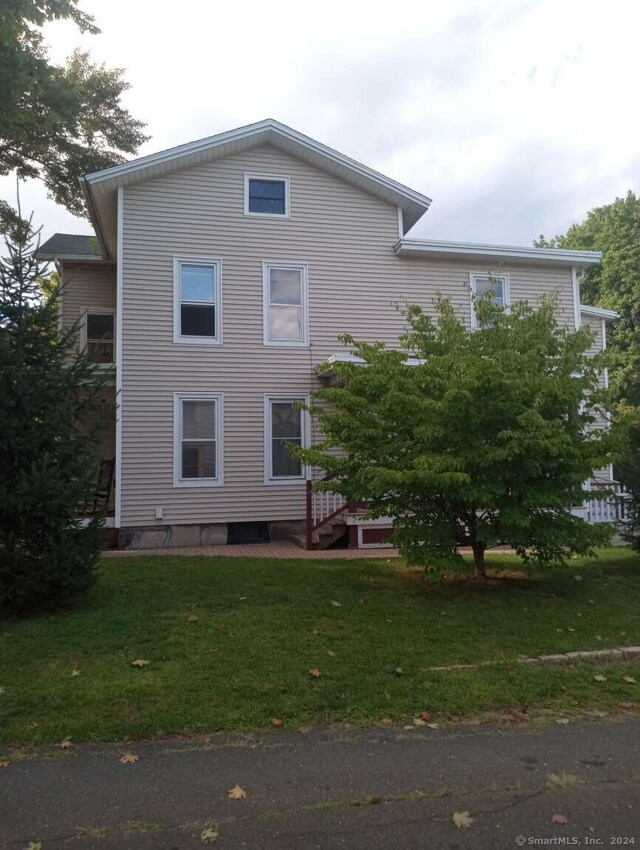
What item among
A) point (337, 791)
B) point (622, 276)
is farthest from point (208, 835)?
point (622, 276)

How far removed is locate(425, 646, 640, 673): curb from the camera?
→ 572 cm

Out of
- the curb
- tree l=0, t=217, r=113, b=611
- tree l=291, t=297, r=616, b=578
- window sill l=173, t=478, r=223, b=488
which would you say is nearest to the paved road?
the curb

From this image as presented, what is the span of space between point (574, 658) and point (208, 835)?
4.09 metres

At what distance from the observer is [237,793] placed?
142 inches

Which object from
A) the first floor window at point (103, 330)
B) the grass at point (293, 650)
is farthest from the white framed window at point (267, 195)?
the grass at point (293, 650)

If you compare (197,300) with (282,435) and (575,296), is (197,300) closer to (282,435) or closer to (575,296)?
(282,435)

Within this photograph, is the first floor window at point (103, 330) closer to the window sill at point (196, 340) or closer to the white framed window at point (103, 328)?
the white framed window at point (103, 328)

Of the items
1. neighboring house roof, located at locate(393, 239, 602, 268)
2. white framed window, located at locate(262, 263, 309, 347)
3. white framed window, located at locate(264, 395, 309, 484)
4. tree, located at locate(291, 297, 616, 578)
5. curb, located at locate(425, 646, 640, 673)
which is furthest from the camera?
neighboring house roof, located at locate(393, 239, 602, 268)

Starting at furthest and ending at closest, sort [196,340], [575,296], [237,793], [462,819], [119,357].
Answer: [575,296]
[196,340]
[119,357]
[237,793]
[462,819]

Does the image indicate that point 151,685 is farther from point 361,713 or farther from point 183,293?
point 183,293

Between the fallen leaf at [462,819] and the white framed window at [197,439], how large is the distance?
33.6 feet

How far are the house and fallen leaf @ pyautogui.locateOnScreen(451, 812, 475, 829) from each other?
29.3ft

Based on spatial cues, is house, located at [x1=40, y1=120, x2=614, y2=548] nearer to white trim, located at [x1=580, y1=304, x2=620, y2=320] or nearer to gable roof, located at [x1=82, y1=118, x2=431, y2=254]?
gable roof, located at [x1=82, y1=118, x2=431, y2=254]

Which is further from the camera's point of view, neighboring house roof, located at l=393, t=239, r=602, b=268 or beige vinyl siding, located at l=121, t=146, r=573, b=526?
neighboring house roof, located at l=393, t=239, r=602, b=268
